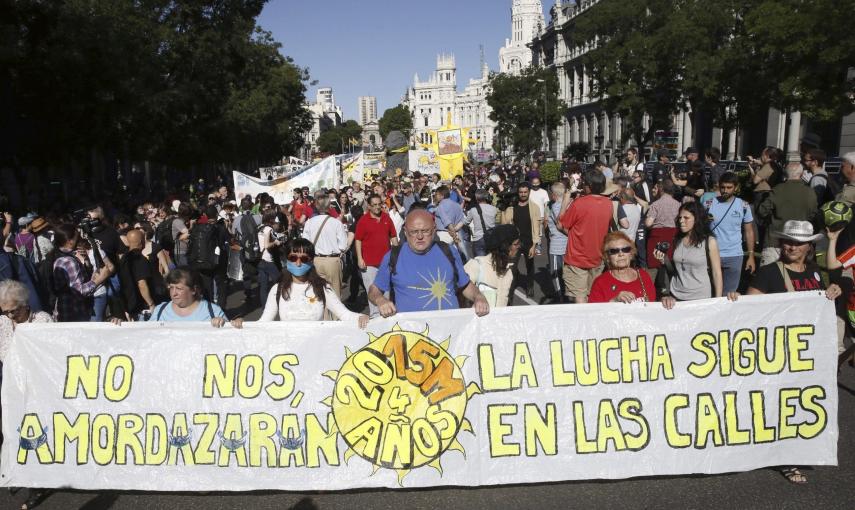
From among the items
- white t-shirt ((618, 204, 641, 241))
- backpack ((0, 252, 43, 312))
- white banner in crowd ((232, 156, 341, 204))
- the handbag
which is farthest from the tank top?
white banner in crowd ((232, 156, 341, 204))

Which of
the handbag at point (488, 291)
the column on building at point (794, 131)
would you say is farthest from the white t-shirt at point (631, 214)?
the column on building at point (794, 131)

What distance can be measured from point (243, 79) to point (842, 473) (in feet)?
131

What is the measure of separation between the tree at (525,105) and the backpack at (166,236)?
57.1 meters

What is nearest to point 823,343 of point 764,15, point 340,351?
point 340,351

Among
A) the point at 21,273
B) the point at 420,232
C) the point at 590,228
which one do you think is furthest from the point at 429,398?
the point at 21,273

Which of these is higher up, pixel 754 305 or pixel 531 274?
pixel 754 305

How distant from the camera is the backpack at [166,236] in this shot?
9.16 metres

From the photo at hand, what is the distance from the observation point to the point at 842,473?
14.1ft

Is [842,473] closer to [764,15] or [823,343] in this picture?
[823,343]

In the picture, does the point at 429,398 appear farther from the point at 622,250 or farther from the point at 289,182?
the point at 289,182

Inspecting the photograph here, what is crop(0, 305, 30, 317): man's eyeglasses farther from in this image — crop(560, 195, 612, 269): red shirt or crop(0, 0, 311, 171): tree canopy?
crop(0, 0, 311, 171): tree canopy

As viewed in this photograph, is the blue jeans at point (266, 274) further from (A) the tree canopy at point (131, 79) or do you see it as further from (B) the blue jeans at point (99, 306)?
(A) the tree canopy at point (131, 79)

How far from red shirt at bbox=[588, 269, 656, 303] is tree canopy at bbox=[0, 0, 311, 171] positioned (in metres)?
15.1

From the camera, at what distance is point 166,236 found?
30.8 feet
